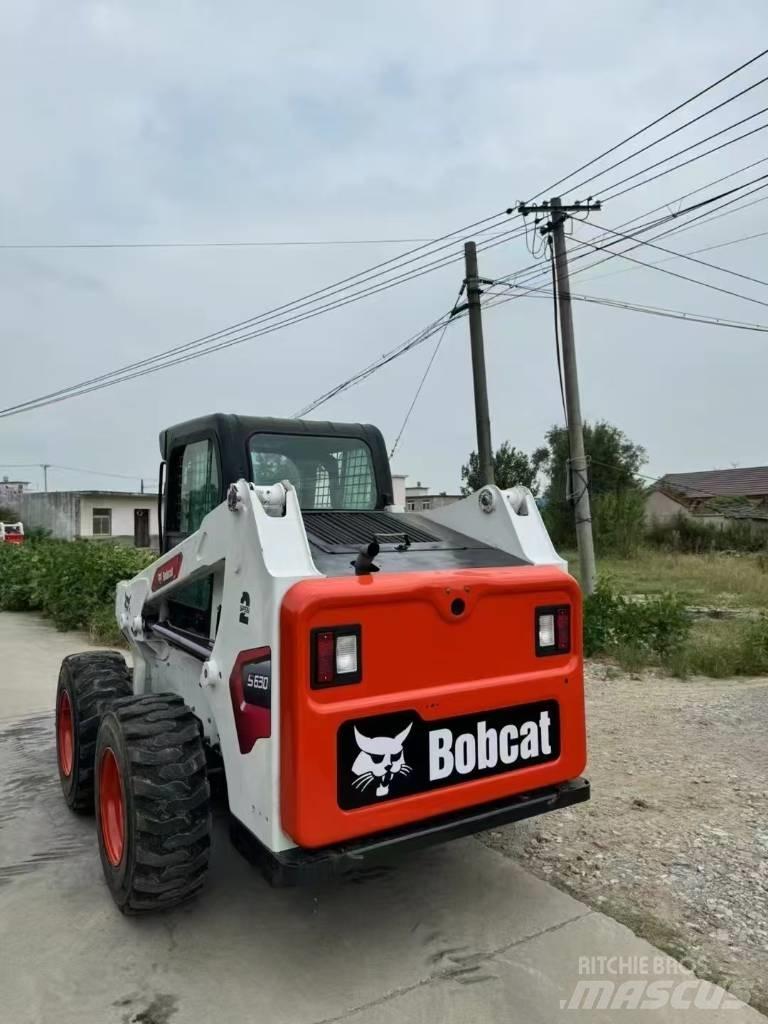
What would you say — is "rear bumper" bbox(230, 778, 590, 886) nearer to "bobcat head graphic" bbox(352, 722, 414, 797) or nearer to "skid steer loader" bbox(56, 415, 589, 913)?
"skid steer loader" bbox(56, 415, 589, 913)

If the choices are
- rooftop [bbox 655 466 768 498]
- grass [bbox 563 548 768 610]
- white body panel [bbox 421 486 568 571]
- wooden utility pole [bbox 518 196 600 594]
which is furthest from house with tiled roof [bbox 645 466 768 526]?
white body panel [bbox 421 486 568 571]

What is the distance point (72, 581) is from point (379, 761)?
10.7 m

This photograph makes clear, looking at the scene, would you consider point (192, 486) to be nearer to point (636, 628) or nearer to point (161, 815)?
point (161, 815)

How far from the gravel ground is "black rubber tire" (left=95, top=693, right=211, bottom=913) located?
160cm

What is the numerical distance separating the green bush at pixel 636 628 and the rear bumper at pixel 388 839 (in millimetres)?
5969

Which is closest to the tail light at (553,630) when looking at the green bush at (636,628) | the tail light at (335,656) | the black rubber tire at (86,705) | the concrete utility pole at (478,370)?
the tail light at (335,656)

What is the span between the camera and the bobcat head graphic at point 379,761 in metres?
2.65

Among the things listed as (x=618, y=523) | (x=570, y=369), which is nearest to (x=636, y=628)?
(x=570, y=369)

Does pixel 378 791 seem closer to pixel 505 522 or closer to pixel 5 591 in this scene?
pixel 505 522

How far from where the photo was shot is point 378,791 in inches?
106

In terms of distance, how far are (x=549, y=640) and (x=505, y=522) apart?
680mm

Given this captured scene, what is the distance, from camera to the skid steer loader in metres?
2.59

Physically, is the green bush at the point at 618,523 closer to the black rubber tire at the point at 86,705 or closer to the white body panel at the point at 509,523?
the white body panel at the point at 509,523

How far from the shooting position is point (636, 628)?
9125 mm
